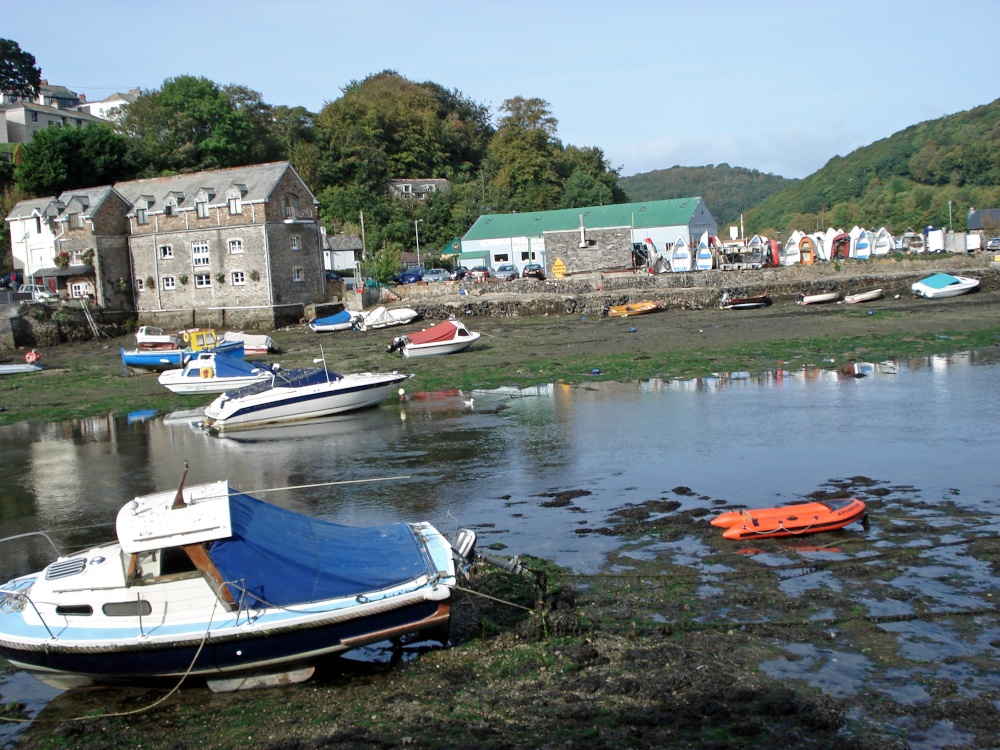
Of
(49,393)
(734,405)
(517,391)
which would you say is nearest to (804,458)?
(734,405)

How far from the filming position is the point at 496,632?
35.2 ft

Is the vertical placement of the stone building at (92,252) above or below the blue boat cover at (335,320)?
above

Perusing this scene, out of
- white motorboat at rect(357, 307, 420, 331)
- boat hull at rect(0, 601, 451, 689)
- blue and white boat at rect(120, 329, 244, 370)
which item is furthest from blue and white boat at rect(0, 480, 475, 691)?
white motorboat at rect(357, 307, 420, 331)

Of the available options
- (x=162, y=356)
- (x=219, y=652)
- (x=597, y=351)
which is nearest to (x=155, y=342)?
(x=162, y=356)

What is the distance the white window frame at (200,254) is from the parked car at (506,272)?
59.1 feet

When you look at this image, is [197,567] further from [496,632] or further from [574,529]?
[574,529]

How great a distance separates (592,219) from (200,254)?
28762mm

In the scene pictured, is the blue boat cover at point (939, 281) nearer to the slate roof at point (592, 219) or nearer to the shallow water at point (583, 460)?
the shallow water at point (583, 460)

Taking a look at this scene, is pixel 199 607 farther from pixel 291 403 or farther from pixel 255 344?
pixel 255 344

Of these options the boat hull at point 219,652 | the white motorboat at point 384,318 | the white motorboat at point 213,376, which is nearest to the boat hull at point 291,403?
the white motorboat at point 213,376

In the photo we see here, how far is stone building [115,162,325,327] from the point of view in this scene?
49469mm

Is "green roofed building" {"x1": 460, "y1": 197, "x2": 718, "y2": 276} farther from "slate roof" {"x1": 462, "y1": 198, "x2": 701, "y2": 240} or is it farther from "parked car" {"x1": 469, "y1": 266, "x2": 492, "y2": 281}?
"parked car" {"x1": 469, "y1": 266, "x2": 492, "y2": 281}

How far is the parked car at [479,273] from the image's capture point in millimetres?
56803

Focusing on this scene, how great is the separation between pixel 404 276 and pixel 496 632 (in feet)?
172
